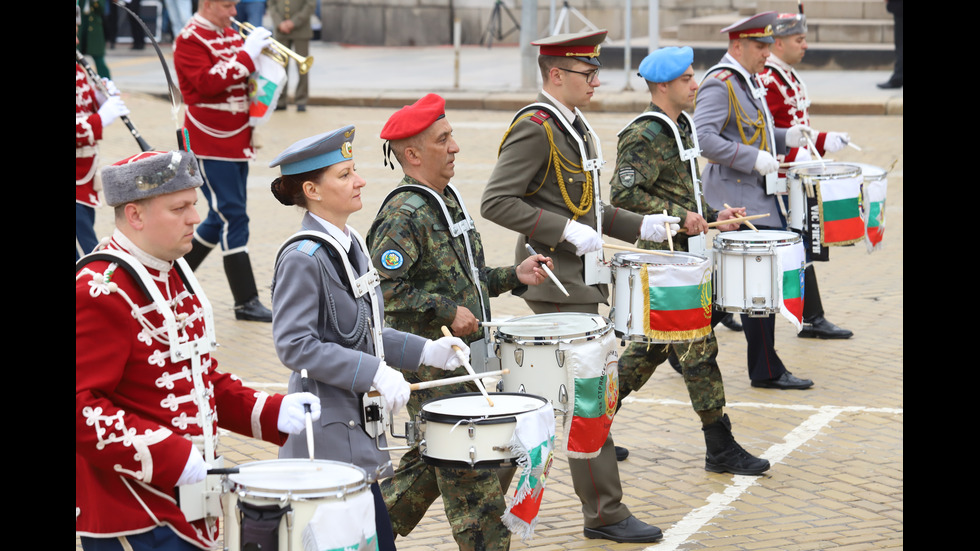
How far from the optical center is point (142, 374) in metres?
3.71

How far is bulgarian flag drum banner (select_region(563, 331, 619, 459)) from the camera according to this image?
5.03 m

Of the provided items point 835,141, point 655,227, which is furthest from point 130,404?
point 835,141

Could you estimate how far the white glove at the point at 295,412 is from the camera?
397 centimetres

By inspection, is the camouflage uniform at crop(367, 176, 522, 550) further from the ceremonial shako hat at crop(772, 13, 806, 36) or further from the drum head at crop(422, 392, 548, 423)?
the ceremonial shako hat at crop(772, 13, 806, 36)

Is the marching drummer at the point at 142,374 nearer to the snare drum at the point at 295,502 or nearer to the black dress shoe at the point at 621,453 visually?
the snare drum at the point at 295,502

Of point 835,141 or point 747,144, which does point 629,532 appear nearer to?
point 747,144

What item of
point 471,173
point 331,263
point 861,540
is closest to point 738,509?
point 861,540

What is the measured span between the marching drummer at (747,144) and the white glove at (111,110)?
12.8 feet

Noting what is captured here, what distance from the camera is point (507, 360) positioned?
16.6 feet

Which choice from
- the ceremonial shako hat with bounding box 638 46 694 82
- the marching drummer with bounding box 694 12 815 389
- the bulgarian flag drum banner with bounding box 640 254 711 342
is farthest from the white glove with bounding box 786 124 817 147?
the bulgarian flag drum banner with bounding box 640 254 711 342

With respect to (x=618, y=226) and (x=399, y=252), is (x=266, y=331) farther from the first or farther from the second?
(x=399, y=252)

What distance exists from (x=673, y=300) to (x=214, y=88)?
187 inches

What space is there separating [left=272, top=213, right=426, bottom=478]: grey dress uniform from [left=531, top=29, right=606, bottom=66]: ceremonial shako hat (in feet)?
6.69

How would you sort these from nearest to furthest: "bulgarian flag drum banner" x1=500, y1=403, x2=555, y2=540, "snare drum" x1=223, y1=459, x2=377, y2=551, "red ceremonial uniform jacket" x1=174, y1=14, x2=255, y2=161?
"snare drum" x1=223, y1=459, x2=377, y2=551, "bulgarian flag drum banner" x1=500, y1=403, x2=555, y2=540, "red ceremonial uniform jacket" x1=174, y1=14, x2=255, y2=161
